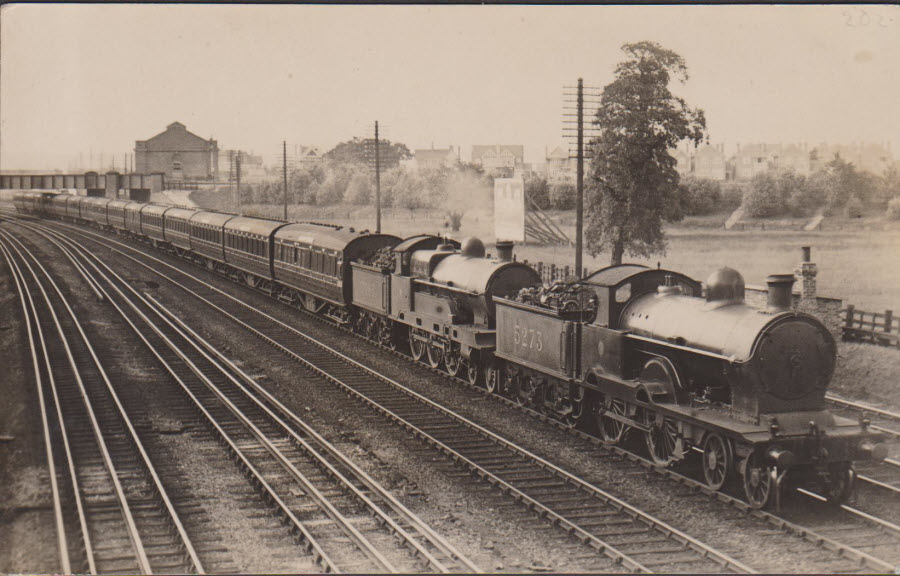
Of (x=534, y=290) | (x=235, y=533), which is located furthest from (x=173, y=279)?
(x=235, y=533)

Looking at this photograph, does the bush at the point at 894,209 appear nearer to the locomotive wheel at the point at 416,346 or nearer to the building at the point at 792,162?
the building at the point at 792,162

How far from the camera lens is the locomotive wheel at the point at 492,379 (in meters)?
17.7

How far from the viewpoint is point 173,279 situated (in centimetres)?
3619

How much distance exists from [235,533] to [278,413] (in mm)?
6051

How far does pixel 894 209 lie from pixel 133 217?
4095cm

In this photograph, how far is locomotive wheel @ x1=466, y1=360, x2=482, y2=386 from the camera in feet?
60.6

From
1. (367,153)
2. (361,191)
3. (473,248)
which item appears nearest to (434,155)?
(367,153)

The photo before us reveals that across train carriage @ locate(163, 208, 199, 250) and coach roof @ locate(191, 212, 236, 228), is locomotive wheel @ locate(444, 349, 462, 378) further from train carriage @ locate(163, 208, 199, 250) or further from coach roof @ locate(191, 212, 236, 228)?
train carriage @ locate(163, 208, 199, 250)

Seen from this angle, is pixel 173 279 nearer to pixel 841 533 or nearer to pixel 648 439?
pixel 648 439

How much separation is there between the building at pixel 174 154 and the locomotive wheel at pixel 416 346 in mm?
44940

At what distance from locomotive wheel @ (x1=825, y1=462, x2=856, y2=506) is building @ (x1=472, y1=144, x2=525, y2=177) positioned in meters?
32.1

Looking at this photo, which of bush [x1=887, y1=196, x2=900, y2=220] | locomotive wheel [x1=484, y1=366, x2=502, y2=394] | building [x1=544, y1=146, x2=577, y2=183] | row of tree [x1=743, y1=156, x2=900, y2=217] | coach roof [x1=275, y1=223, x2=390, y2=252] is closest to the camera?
locomotive wheel [x1=484, y1=366, x2=502, y2=394]

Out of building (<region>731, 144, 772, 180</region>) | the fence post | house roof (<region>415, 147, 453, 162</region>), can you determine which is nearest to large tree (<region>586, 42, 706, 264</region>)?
the fence post

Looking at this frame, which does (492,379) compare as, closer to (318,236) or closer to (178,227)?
(318,236)
